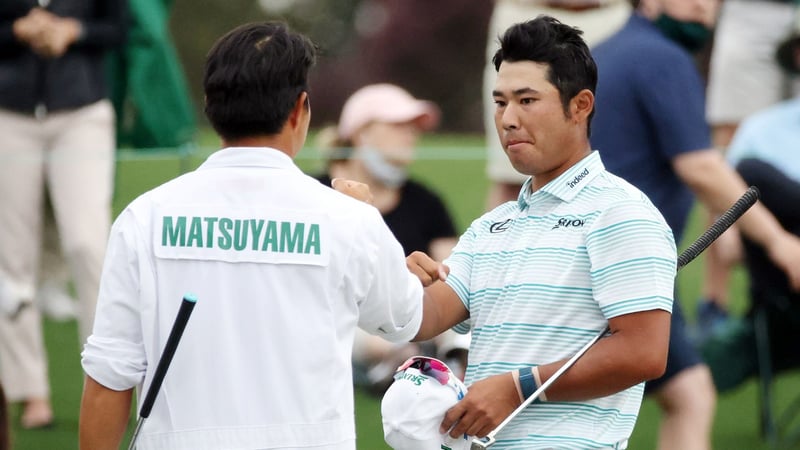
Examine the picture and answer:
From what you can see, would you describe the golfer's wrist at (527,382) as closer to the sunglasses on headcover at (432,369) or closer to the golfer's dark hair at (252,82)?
the sunglasses on headcover at (432,369)

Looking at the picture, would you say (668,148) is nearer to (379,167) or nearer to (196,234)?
(196,234)

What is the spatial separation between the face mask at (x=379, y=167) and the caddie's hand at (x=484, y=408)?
4167 millimetres

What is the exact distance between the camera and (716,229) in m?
3.41

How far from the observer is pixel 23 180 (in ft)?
21.1

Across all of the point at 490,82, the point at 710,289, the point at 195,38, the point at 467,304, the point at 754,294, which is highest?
the point at 467,304

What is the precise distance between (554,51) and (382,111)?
4.06 meters

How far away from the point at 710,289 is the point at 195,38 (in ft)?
124

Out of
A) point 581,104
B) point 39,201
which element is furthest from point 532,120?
point 39,201

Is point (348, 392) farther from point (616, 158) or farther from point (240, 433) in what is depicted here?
point (616, 158)

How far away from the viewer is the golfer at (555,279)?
3094 millimetres

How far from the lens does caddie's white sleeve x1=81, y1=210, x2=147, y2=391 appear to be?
9.93 feet

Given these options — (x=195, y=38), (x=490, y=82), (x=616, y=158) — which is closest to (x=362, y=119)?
(x=490, y=82)

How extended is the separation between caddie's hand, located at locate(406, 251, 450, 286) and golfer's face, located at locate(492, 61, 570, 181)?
0.29 meters

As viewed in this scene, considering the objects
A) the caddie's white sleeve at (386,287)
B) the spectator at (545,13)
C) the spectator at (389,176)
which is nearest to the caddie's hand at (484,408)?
the caddie's white sleeve at (386,287)
